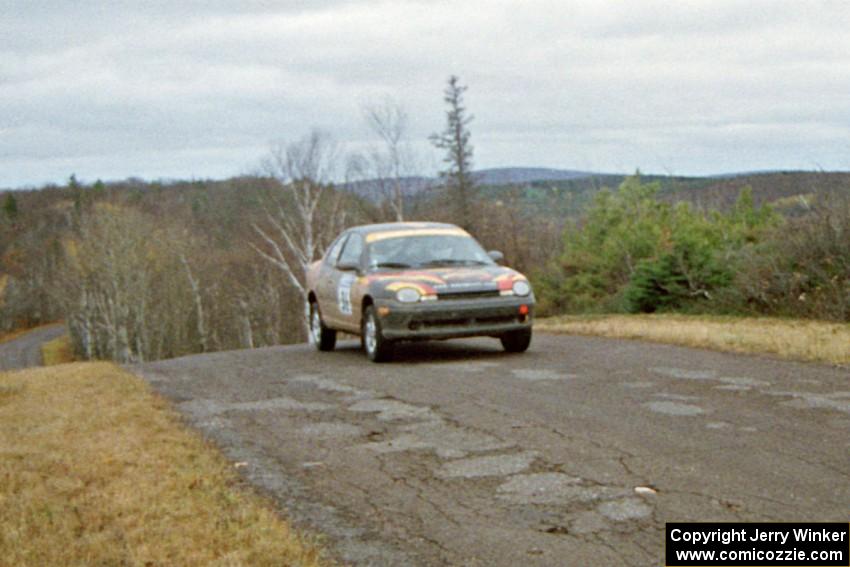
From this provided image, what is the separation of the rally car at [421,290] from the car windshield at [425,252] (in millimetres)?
12

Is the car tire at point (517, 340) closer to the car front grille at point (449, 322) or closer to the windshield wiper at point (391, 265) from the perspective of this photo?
the car front grille at point (449, 322)

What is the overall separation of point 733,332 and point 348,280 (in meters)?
5.25

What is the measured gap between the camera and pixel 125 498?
604 centimetres

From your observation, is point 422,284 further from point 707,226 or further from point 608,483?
point 707,226

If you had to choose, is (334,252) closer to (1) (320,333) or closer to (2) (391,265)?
(1) (320,333)

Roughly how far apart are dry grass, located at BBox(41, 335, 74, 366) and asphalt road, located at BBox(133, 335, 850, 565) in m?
70.5

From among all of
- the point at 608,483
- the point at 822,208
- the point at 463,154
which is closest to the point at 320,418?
the point at 608,483

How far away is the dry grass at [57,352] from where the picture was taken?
7869 cm

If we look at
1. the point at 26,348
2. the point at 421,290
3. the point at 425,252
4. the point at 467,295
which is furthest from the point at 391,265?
the point at 26,348

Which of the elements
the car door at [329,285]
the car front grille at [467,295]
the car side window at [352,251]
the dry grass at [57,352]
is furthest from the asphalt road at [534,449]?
the dry grass at [57,352]

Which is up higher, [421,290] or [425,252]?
[425,252]

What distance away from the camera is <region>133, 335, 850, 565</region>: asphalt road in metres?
5.16

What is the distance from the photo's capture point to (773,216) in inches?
938

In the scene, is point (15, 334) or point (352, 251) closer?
point (352, 251)
